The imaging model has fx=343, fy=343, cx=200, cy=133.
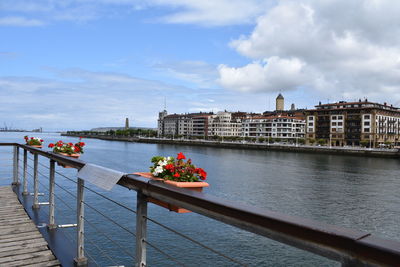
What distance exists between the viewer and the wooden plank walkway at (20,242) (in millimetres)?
4207

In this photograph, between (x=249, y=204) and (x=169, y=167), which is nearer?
(x=169, y=167)

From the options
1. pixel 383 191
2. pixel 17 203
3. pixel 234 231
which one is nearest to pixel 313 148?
pixel 383 191

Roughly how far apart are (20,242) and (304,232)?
4731mm

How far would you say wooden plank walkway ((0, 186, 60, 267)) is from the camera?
13.8ft

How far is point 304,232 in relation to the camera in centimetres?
140

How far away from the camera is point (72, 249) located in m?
4.64

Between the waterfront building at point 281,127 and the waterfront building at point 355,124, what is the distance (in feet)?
45.8

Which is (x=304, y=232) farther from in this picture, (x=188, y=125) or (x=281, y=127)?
(x=188, y=125)

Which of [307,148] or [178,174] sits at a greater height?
[178,174]

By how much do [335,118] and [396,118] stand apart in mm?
24100

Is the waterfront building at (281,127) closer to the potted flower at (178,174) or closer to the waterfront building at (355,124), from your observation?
the waterfront building at (355,124)

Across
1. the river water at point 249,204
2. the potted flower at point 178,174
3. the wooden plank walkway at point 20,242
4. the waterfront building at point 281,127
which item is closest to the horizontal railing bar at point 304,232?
the river water at point 249,204

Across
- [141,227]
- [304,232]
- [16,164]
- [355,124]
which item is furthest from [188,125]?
[304,232]

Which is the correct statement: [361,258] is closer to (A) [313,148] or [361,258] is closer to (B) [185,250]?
(B) [185,250]
